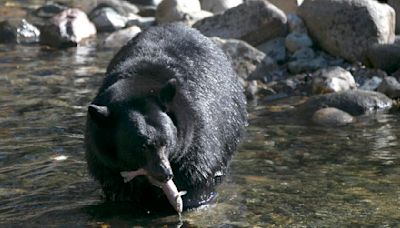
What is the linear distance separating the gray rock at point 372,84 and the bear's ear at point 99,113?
25.2 ft

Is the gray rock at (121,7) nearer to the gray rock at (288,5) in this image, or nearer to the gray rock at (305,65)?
the gray rock at (288,5)

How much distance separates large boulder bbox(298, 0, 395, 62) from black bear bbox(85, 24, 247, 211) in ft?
19.4

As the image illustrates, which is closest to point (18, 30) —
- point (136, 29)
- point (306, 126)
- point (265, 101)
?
point (136, 29)

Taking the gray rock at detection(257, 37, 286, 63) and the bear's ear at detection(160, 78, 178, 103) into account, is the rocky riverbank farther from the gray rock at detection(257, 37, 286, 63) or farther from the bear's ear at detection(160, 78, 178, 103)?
the bear's ear at detection(160, 78, 178, 103)

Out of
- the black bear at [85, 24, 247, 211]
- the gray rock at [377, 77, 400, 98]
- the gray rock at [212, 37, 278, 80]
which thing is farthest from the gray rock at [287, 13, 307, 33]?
the black bear at [85, 24, 247, 211]

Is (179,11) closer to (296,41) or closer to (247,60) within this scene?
(296,41)

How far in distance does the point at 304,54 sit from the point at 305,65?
0.45 meters

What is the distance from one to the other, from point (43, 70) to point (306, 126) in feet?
18.9

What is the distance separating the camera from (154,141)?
6.54 m

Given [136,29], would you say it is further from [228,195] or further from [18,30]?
[228,195]

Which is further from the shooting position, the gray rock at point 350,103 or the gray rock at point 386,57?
the gray rock at point 386,57

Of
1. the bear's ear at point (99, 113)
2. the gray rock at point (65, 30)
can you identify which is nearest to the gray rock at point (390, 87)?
the bear's ear at point (99, 113)

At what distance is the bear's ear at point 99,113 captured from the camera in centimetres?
663

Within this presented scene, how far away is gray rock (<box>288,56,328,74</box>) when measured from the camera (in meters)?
14.9
